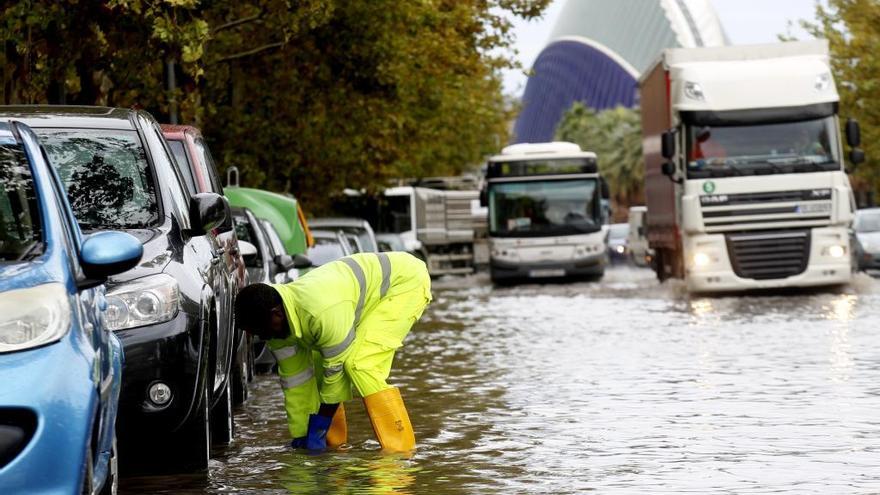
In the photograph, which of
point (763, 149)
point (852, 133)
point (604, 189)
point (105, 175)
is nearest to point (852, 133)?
point (852, 133)

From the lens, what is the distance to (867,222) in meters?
40.8

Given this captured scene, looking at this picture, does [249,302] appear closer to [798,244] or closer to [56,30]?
[56,30]

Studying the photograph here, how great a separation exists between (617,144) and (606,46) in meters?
23.1

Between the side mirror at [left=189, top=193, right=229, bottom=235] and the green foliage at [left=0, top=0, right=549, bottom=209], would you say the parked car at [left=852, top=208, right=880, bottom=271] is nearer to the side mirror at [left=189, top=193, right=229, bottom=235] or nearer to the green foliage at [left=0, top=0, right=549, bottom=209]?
the green foliage at [left=0, top=0, right=549, bottom=209]

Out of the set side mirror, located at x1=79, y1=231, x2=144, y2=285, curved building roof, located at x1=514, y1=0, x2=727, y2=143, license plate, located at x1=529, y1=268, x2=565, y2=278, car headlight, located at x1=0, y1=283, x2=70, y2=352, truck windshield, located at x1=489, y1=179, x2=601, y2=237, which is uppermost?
curved building roof, located at x1=514, y1=0, x2=727, y2=143

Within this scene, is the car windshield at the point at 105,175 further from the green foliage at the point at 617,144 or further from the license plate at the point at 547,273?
the green foliage at the point at 617,144

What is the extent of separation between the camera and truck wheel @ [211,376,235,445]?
11.6 metres

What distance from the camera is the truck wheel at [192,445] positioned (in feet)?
32.1


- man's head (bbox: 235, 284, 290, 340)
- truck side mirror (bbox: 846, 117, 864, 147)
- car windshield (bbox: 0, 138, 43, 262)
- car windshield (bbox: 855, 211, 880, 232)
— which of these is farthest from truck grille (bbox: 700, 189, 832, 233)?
car windshield (bbox: 0, 138, 43, 262)

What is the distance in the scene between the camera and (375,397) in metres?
10.8

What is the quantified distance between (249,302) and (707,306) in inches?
731

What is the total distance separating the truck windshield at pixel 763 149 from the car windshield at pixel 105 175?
20.1 meters

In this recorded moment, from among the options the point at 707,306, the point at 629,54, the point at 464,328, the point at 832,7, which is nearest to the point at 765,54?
the point at 707,306

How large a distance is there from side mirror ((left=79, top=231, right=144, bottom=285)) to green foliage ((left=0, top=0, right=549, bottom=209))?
37.9 ft
